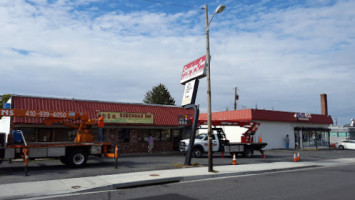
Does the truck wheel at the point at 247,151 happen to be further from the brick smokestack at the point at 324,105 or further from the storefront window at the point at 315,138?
the brick smokestack at the point at 324,105

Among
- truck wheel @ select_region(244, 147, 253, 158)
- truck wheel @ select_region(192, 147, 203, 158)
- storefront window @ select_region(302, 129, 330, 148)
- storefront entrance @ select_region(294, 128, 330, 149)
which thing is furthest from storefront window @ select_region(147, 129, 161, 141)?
storefront window @ select_region(302, 129, 330, 148)

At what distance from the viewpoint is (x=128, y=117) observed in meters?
25.2

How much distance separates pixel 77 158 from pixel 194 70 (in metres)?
7.99

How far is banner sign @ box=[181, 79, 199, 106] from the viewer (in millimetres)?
16938

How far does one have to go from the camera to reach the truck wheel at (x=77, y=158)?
1543cm

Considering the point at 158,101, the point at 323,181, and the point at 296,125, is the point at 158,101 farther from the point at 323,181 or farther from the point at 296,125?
the point at 323,181

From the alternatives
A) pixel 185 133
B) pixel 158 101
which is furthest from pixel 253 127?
pixel 158 101

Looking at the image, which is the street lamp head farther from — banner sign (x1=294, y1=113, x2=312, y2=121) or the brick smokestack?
the brick smokestack

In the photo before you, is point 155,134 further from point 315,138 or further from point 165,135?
point 315,138

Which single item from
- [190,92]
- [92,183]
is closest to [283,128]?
[190,92]

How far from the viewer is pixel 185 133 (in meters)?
29.4

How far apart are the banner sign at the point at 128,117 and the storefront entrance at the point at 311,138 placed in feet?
71.3

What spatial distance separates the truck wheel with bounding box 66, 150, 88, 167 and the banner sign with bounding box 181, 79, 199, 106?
20.9ft

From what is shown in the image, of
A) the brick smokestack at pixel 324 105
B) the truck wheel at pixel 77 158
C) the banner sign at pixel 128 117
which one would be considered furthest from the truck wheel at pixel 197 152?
the brick smokestack at pixel 324 105
